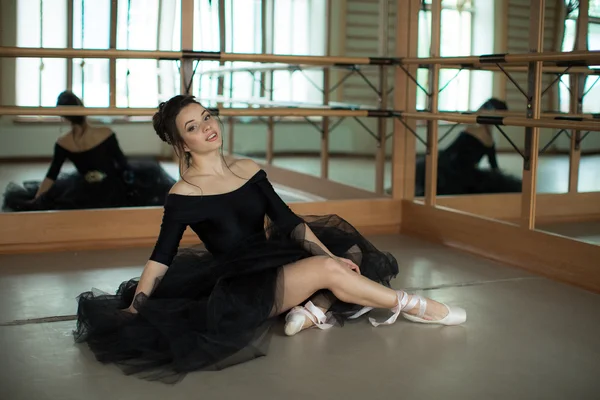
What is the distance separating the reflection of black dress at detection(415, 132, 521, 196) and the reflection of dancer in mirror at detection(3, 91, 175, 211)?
148 cm

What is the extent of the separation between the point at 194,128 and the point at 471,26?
6.35 feet

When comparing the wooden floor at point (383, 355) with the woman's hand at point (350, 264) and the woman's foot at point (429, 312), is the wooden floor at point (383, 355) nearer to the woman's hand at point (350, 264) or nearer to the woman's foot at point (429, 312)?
the woman's foot at point (429, 312)

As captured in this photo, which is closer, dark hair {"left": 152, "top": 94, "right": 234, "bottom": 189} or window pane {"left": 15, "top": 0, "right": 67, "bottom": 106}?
dark hair {"left": 152, "top": 94, "right": 234, "bottom": 189}

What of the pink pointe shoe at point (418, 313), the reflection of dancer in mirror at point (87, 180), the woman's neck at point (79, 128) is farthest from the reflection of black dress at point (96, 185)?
the pink pointe shoe at point (418, 313)

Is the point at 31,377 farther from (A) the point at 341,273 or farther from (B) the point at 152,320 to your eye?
(A) the point at 341,273

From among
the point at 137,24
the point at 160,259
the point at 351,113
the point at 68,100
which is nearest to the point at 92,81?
the point at 68,100

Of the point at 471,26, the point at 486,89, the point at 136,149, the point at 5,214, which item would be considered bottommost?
the point at 5,214

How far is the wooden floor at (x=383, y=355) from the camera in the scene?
2.02 meters

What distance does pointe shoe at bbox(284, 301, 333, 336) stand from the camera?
2480mm

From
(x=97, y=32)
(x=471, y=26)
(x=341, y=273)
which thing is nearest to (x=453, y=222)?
(x=471, y=26)

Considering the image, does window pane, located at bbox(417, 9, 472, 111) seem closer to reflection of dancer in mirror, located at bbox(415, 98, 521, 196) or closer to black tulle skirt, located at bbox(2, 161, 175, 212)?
reflection of dancer in mirror, located at bbox(415, 98, 521, 196)

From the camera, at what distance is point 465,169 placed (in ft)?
13.7

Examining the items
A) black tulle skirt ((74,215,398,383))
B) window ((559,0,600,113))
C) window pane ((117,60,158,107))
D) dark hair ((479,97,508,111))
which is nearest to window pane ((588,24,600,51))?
window ((559,0,600,113))

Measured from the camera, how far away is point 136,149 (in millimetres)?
4422
